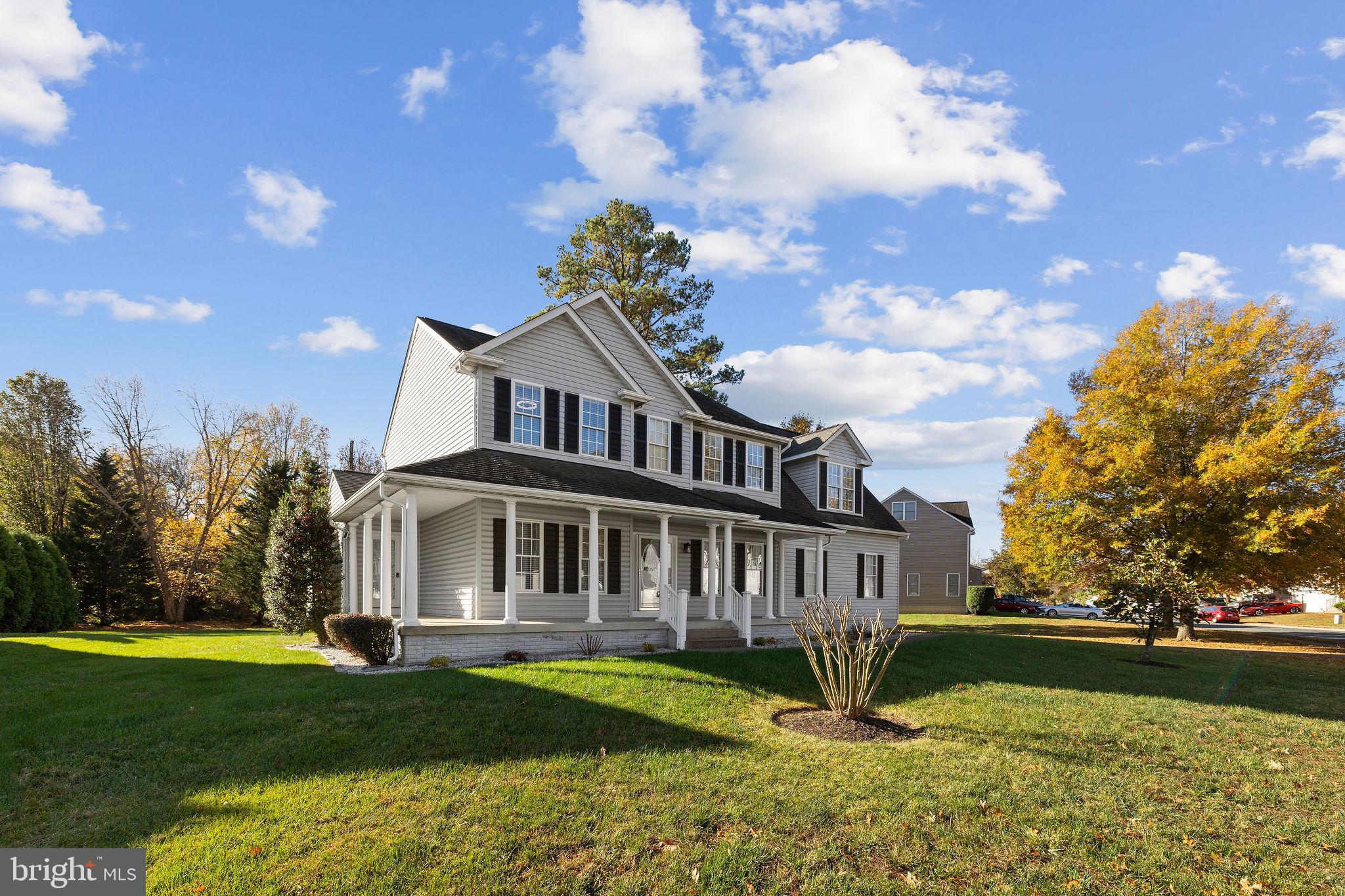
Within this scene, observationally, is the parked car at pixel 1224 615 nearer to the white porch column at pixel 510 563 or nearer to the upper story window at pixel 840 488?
the upper story window at pixel 840 488

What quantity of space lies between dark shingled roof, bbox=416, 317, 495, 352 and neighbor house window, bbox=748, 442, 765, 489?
885 cm

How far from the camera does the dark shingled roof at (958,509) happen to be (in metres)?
47.2

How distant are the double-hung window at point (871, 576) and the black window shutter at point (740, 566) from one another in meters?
6.35

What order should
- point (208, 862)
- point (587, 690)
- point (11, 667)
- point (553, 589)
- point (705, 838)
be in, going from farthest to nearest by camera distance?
point (553, 589) < point (11, 667) < point (587, 690) < point (705, 838) < point (208, 862)

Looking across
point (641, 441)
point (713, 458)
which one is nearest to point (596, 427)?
point (641, 441)

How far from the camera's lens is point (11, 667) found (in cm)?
1275

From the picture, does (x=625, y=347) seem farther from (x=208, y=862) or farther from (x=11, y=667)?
(x=208, y=862)

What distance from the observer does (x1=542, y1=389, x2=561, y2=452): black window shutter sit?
664 inches

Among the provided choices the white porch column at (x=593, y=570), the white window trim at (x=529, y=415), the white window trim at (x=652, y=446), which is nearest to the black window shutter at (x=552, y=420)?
the white window trim at (x=529, y=415)

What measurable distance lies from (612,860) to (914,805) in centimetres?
302

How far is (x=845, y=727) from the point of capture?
31.6 feet

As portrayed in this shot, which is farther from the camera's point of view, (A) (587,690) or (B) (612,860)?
(A) (587,690)

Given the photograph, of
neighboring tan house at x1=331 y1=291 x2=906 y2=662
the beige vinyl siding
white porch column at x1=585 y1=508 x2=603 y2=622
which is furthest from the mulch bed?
the beige vinyl siding

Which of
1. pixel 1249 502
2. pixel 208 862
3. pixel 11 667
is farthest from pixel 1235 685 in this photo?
pixel 11 667
